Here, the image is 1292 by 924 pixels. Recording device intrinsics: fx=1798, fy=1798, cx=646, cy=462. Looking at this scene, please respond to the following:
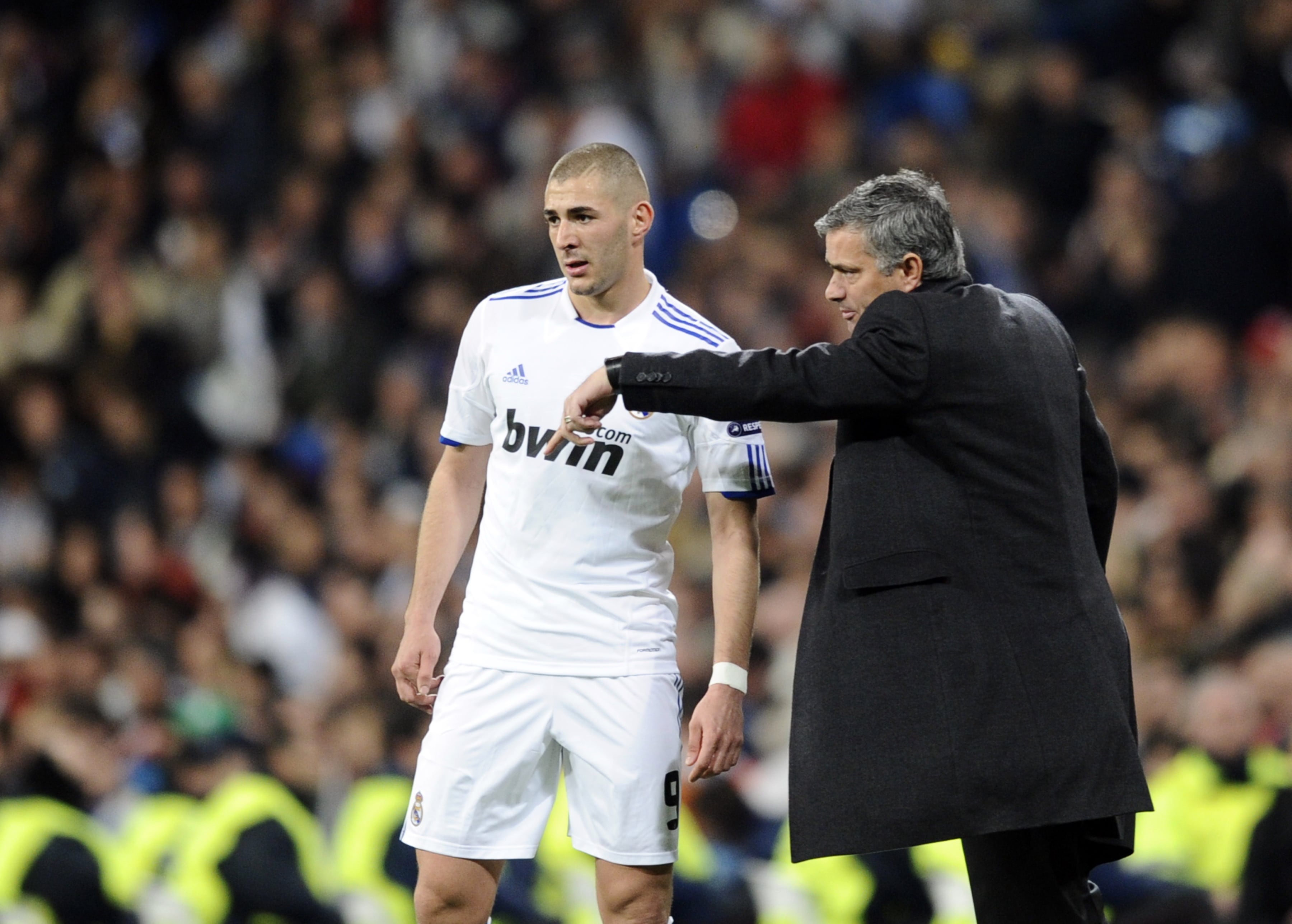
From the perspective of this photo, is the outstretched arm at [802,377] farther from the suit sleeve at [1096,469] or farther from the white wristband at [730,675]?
the white wristband at [730,675]

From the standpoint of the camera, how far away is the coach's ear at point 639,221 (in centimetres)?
419

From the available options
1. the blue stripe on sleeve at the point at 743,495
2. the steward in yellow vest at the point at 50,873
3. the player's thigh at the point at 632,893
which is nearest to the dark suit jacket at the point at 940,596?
the blue stripe on sleeve at the point at 743,495

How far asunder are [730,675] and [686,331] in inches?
31.7

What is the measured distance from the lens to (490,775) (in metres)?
4.04

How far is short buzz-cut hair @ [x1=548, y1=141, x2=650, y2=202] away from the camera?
4.14 m

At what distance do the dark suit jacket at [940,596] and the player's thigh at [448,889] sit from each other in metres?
0.82

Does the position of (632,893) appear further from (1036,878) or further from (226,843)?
(226,843)

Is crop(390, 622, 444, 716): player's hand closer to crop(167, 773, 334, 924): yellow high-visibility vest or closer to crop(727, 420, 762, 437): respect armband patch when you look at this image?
crop(727, 420, 762, 437): respect armband patch

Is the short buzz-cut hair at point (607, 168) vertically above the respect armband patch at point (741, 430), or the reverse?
the short buzz-cut hair at point (607, 168)

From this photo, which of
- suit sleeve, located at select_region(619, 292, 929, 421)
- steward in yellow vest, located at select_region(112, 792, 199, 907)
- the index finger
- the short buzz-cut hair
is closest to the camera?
suit sleeve, located at select_region(619, 292, 929, 421)

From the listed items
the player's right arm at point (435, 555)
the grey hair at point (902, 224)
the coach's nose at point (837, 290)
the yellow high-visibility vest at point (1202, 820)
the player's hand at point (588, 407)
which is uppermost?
the grey hair at point (902, 224)

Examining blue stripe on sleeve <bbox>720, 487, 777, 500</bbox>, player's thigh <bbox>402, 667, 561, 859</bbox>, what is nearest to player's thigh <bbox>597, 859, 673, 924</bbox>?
player's thigh <bbox>402, 667, 561, 859</bbox>

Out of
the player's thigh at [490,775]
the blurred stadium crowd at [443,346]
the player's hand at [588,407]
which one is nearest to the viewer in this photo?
the player's hand at [588,407]

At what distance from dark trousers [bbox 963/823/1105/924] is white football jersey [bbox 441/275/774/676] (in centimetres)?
86
